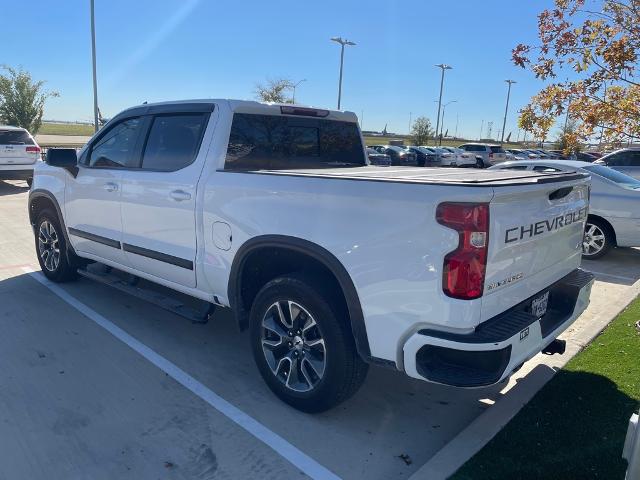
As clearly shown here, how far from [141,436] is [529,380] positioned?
2639mm

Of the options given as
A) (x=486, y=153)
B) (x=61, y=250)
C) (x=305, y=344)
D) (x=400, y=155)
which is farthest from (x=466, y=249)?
(x=486, y=153)

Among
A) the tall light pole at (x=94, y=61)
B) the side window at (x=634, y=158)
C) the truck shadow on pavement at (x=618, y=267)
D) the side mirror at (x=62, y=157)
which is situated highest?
the tall light pole at (x=94, y=61)

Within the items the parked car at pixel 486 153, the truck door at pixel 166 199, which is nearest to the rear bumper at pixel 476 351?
the truck door at pixel 166 199

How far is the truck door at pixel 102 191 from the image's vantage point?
4.62 m

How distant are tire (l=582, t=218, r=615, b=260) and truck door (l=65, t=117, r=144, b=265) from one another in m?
6.36

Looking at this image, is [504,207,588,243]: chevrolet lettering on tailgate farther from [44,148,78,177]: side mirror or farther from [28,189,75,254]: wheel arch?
[28,189,75,254]: wheel arch

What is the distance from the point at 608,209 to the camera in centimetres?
752

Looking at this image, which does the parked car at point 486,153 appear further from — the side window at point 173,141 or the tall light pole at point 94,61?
the side window at point 173,141

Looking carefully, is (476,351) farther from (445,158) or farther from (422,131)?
(422,131)

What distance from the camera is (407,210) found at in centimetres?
260

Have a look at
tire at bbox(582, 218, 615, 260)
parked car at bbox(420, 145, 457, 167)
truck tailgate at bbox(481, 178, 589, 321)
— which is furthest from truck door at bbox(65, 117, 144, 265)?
parked car at bbox(420, 145, 457, 167)

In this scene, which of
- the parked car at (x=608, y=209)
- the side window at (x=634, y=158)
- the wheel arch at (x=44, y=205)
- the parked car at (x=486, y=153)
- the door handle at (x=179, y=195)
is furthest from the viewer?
the parked car at (x=486, y=153)

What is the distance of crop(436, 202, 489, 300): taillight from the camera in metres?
2.47

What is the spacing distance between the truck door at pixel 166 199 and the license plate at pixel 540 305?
92.2 inches
